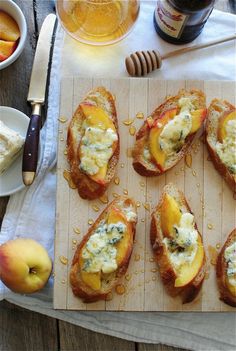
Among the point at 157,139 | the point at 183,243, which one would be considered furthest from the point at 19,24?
the point at 183,243

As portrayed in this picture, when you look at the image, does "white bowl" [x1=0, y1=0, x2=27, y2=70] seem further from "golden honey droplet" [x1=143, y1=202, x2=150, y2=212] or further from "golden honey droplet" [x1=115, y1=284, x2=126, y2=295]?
"golden honey droplet" [x1=115, y1=284, x2=126, y2=295]

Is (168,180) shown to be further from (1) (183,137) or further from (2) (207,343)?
(2) (207,343)

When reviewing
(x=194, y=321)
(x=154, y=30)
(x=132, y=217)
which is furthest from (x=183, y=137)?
(x=194, y=321)

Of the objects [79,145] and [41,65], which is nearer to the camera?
[79,145]

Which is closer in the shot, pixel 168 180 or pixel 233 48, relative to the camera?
pixel 168 180

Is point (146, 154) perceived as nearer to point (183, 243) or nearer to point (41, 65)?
point (183, 243)

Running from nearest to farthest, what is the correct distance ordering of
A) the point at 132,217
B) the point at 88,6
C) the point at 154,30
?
the point at 132,217
the point at 88,6
the point at 154,30

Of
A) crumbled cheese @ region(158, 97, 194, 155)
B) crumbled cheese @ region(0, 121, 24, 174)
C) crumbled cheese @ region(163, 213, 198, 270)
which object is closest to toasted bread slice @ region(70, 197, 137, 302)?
crumbled cheese @ region(163, 213, 198, 270)
